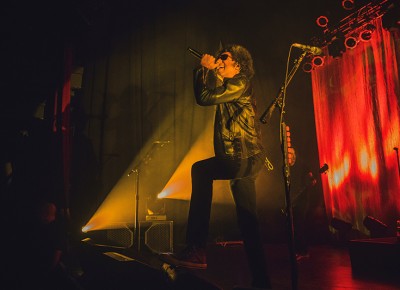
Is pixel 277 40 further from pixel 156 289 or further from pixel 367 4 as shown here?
pixel 156 289

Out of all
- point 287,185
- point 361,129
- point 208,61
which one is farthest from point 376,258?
point 361,129

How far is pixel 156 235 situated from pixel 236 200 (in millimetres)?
3341

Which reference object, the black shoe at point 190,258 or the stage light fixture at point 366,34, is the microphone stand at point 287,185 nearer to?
the black shoe at point 190,258

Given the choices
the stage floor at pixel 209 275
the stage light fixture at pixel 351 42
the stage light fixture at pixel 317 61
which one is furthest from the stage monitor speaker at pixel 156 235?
the stage light fixture at pixel 351 42

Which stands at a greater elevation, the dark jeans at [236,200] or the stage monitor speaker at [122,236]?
the dark jeans at [236,200]

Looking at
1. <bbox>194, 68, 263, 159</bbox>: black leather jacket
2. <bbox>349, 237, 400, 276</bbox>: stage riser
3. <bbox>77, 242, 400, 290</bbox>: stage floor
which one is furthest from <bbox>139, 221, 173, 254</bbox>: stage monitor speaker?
<bbox>194, 68, 263, 159</bbox>: black leather jacket

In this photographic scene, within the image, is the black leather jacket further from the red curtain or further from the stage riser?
the red curtain

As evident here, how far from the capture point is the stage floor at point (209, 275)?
5.78 ft

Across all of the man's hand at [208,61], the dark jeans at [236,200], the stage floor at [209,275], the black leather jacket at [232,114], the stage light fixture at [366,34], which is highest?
the stage light fixture at [366,34]

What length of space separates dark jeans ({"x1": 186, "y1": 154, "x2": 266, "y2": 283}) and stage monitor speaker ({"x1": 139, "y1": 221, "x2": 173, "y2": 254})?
10.2ft

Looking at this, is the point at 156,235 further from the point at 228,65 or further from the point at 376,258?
the point at 228,65

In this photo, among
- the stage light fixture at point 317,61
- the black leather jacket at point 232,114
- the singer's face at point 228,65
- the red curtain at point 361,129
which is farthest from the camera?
the stage light fixture at point 317,61

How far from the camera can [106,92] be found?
21.1 ft

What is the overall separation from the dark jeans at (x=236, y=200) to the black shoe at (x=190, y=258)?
0.15 ft
